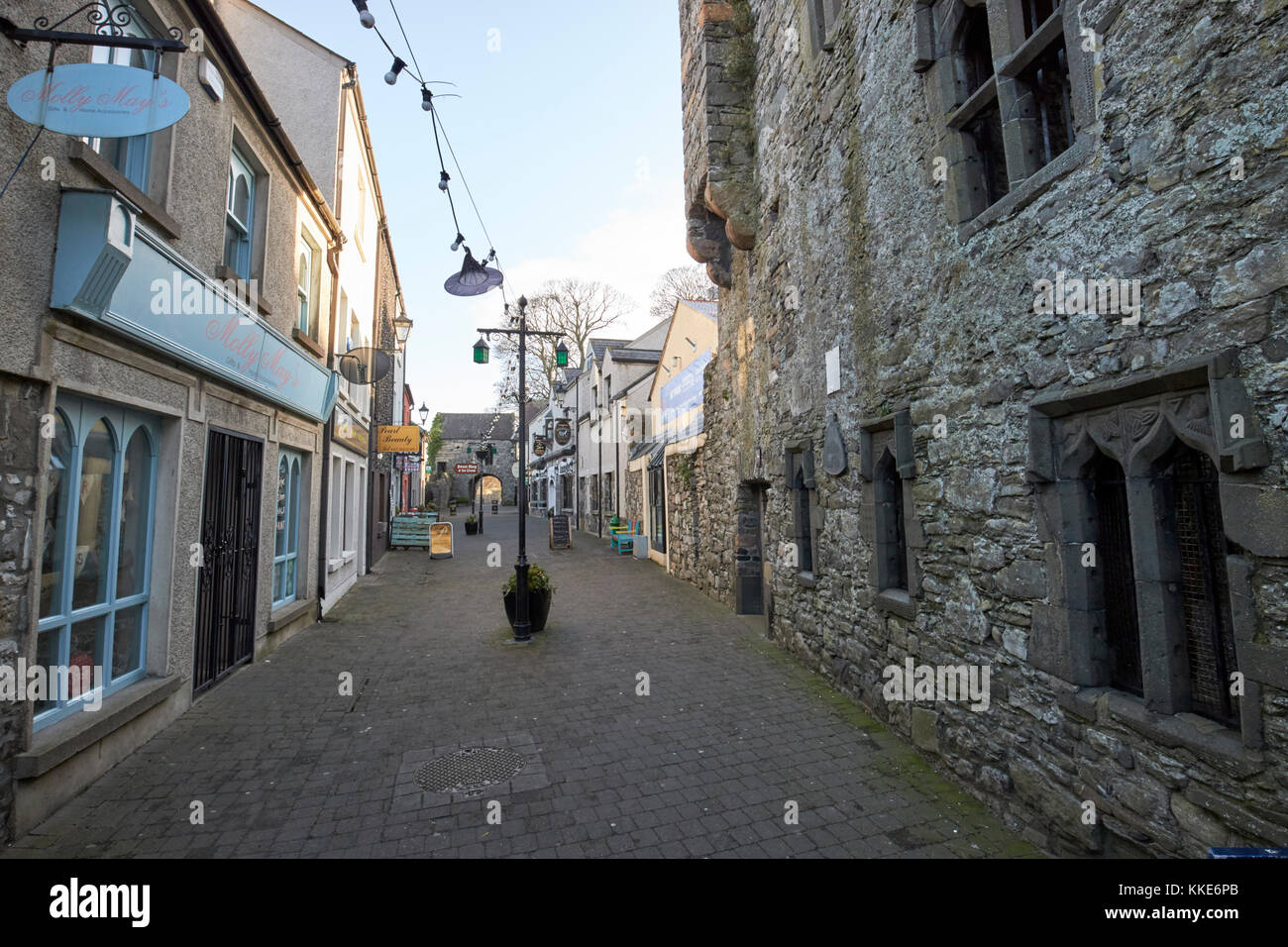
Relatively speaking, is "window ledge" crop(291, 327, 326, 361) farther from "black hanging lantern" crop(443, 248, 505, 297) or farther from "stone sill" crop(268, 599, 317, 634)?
"stone sill" crop(268, 599, 317, 634)

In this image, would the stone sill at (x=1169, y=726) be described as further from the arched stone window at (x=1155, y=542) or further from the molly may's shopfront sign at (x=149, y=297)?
the molly may's shopfront sign at (x=149, y=297)

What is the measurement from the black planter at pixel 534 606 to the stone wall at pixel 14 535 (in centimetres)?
514

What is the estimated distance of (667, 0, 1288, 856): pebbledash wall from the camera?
8.00 feet

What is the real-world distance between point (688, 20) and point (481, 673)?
10668 mm

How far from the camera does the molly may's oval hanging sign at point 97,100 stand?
9.86 feet

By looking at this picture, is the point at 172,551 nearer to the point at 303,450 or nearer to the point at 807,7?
the point at 303,450

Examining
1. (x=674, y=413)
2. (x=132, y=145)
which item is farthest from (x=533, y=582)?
(x=674, y=413)

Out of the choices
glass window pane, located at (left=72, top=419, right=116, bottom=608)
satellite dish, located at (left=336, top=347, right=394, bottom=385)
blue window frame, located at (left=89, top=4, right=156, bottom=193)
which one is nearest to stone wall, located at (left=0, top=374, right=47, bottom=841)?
glass window pane, located at (left=72, top=419, right=116, bottom=608)

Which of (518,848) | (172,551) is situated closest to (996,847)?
(518,848)

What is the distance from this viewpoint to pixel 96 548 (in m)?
4.34

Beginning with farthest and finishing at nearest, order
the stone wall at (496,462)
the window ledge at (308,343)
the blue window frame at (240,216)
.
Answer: the stone wall at (496,462), the window ledge at (308,343), the blue window frame at (240,216)

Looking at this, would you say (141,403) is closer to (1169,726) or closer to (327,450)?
(327,450)

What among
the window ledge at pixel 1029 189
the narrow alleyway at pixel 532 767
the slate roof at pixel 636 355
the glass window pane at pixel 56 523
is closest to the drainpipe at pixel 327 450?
the narrow alleyway at pixel 532 767

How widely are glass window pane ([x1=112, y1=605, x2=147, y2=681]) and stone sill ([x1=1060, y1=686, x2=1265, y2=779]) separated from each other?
21.6 feet
